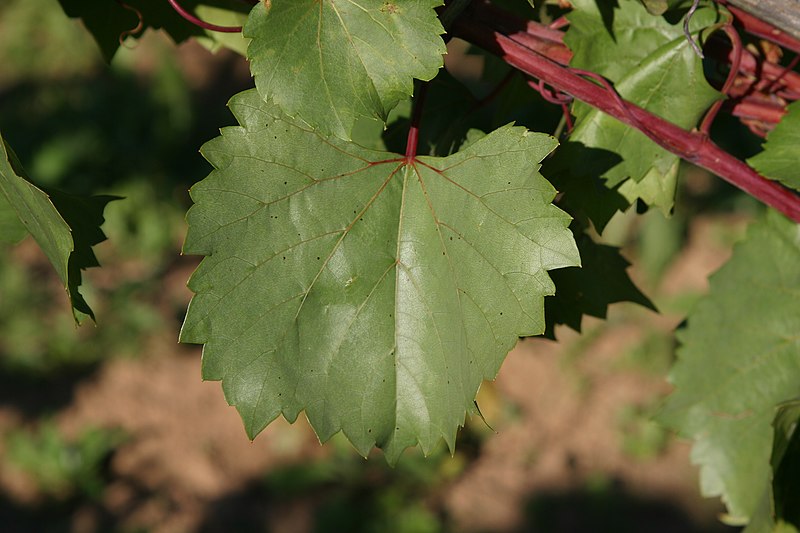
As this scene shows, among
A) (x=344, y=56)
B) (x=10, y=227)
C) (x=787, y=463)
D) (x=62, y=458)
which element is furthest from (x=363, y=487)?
(x=344, y=56)

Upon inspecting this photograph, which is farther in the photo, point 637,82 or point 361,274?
point 637,82

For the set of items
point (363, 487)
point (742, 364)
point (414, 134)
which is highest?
point (414, 134)

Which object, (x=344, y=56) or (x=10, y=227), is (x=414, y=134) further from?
(x=10, y=227)

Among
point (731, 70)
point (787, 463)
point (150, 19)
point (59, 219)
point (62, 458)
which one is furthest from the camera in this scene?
point (62, 458)

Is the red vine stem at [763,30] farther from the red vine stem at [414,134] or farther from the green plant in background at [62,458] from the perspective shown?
the green plant in background at [62,458]

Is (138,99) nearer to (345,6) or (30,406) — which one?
(30,406)

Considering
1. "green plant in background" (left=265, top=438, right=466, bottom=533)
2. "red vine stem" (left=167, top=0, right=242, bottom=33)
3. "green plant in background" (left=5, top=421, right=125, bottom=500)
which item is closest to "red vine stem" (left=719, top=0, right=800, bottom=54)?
"red vine stem" (left=167, top=0, right=242, bottom=33)
